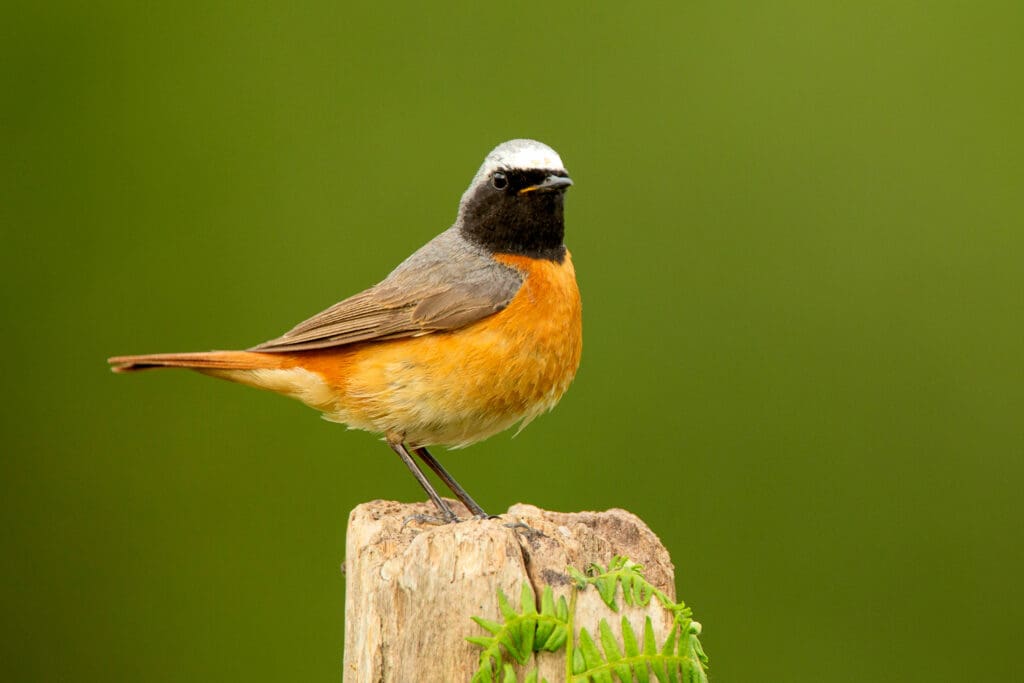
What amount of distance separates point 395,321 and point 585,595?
5.71 feet

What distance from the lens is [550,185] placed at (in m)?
4.28

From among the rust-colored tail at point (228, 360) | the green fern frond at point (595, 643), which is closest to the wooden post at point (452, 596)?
the green fern frond at point (595, 643)

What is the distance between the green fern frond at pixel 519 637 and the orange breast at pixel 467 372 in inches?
58.8

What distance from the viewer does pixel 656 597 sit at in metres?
2.76

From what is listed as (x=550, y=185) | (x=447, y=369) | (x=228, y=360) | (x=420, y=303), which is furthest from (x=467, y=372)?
(x=228, y=360)

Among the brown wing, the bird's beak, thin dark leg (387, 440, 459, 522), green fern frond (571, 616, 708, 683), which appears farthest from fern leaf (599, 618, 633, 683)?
the bird's beak

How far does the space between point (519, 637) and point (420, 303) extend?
1.83 metres

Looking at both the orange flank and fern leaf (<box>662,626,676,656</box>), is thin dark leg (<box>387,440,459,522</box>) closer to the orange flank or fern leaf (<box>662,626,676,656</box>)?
the orange flank

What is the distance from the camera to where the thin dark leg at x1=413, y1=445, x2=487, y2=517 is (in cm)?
434

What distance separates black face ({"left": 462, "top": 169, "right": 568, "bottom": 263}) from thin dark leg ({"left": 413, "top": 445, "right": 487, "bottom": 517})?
2.80 feet

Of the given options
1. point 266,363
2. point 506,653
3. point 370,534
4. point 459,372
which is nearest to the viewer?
point 506,653

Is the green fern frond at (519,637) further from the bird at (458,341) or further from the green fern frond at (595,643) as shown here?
the bird at (458,341)

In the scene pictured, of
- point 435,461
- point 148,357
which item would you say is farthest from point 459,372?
point 148,357

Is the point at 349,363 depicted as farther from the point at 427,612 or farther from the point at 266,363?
the point at 427,612
